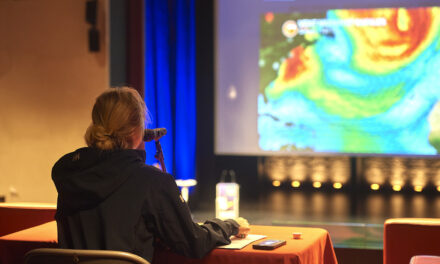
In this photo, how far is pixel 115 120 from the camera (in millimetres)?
1922

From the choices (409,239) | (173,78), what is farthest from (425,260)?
(173,78)

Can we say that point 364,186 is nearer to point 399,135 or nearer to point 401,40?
point 399,135

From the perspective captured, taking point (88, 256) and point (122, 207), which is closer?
point (88, 256)

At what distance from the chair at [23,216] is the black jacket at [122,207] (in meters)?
1.14

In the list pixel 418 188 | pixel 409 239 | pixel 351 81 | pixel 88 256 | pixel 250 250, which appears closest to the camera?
pixel 88 256

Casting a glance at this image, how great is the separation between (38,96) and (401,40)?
346 cm

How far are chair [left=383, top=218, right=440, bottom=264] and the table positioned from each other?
0.59 metres

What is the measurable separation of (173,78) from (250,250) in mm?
3968

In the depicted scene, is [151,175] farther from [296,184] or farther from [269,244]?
[296,184]

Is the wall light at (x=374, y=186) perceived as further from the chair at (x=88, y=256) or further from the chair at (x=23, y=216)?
the chair at (x=88, y=256)

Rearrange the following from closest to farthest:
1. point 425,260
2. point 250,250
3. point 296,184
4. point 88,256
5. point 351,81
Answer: point 88,256, point 250,250, point 425,260, point 351,81, point 296,184

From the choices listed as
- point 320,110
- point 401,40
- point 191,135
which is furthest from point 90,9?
point 401,40

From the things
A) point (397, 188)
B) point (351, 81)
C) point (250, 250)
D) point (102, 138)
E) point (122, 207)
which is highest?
point (351, 81)

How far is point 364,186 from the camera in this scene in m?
5.76
